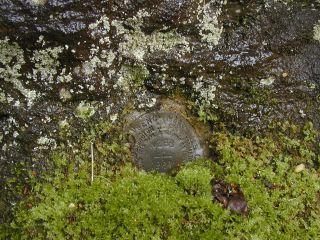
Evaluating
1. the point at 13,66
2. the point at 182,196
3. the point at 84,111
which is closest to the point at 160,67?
the point at 84,111

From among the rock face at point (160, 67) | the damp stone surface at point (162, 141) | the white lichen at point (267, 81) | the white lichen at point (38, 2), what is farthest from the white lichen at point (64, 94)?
the white lichen at point (267, 81)

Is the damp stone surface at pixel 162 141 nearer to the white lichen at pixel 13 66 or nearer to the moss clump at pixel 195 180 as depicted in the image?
the moss clump at pixel 195 180

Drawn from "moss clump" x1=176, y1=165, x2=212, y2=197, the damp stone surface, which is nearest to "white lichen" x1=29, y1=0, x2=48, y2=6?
Answer: the damp stone surface

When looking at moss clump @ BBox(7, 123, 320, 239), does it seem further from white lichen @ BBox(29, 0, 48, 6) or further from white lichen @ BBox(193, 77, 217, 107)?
white lichen @ BBox(29, 0, 48, 6)

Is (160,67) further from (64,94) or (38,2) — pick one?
(38,2)

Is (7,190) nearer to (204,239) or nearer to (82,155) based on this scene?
(82,155)

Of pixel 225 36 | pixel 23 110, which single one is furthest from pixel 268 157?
pixel 23 110
